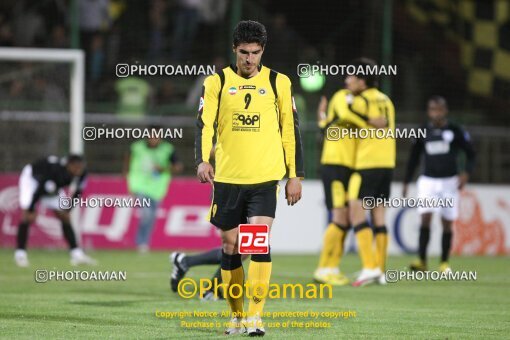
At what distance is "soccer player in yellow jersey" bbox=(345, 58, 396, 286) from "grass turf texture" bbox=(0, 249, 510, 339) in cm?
36

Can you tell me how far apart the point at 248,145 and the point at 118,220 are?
35.6 feet

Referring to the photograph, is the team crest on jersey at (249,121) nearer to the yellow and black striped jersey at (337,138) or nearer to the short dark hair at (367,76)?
the yellow and black striped jersey at (337,138)

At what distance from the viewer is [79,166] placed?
14695 mm

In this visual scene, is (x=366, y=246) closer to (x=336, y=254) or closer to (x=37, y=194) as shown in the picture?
(x=336, y=254)

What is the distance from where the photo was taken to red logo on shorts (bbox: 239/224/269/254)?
25.0ft

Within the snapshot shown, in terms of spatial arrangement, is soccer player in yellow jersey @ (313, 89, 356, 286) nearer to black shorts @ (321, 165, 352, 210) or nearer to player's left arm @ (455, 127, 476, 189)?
black shorts @ (321, 165, 352, 210)

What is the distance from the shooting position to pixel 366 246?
12.3 m

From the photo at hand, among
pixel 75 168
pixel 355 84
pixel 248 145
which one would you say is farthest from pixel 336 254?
pixel 248 145

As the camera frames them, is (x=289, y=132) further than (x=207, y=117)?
Yes

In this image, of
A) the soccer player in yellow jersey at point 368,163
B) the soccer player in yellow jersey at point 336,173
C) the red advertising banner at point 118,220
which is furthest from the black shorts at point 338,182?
the red advertising banner at point 118,220

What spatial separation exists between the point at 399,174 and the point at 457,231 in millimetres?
1506

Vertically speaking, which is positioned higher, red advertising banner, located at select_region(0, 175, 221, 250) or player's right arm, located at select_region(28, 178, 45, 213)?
player's right arm, located at select_region(28, 178, 45, 213)

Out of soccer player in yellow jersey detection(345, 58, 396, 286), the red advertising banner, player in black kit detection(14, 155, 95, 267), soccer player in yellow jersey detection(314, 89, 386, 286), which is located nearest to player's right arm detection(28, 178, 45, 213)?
player in black kit detection(14, 155, 95, 267)

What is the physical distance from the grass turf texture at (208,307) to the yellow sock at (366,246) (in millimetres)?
295
